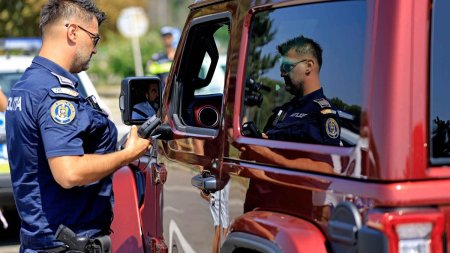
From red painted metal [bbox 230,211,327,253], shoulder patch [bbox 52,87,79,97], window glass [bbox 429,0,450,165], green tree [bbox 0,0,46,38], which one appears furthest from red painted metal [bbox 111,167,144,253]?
green tree [bbox 0,0,46,38]

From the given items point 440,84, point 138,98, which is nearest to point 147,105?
point 138,98

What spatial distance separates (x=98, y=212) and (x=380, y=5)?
5.06 ft

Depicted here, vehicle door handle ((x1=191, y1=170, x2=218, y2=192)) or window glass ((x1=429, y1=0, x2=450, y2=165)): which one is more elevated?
window glass ((x1=429, y1=0, x2=450, y2=165))

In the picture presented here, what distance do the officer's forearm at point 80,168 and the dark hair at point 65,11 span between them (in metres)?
0.60

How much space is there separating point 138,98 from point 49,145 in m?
Result: 1.03

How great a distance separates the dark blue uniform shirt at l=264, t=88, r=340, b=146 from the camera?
315cm

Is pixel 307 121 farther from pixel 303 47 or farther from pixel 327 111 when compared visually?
pixel 303 47

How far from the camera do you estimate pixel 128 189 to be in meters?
4.63

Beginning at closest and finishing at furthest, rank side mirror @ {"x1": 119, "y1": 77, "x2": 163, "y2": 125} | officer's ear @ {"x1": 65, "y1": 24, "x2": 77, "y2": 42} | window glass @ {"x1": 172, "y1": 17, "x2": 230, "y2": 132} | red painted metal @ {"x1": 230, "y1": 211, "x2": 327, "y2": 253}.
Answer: red painted metal @ {"x1": 230, "y1": 211, "x2": 327, "y2": 253}, officer's ear @ {"x1": 65, "y1": 24, "x2": 77, "y2": 42}, side mirror @ {"x1": 119, "y1": 77, "x2": 163, "y2": 125}, window glass @ {"x1": 172, "y1": 17, "x2": 230, "y2": 132}

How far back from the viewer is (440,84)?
8.87 ft

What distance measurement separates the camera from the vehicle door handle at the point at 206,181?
3.51m

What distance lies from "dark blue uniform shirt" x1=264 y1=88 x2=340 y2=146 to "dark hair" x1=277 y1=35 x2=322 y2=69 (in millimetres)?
141

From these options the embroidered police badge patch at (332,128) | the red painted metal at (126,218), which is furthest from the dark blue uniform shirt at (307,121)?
the red painted metal at (126,218)

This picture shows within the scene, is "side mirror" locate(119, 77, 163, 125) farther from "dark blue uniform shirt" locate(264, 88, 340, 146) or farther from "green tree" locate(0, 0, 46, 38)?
"green tree" locate(0, 0, 46, 38)
